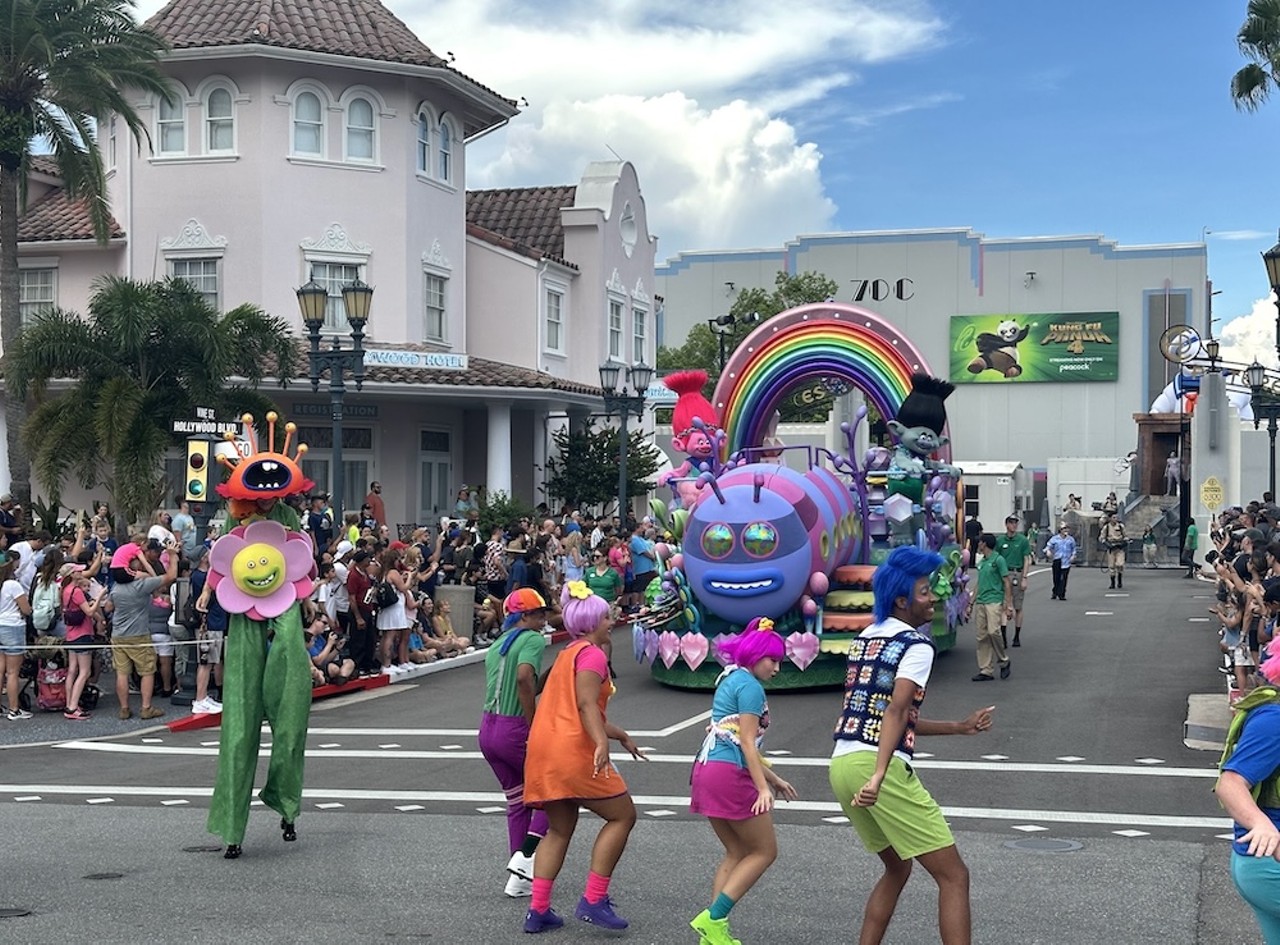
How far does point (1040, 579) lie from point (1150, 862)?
30.4 m

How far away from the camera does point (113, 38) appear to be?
1081 inches

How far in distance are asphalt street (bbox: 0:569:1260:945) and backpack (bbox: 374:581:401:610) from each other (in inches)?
64.8

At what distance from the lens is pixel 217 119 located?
32281mm

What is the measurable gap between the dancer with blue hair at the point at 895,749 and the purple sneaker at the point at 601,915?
4.95 feet

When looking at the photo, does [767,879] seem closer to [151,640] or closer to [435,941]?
[435,941]

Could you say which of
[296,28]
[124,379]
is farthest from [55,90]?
[296,28]

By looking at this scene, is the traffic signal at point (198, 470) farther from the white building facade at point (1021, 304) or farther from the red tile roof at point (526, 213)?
the white building facade at point (1021, 304)

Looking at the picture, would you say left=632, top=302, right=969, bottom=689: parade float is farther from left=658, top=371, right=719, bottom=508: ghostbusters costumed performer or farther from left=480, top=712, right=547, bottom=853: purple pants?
left=480, top=712, right=547, bottom=853: purple pants

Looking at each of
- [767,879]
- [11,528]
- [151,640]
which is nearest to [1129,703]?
[767,879]

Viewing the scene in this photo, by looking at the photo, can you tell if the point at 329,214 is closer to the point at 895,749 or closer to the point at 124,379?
the point at 124,379

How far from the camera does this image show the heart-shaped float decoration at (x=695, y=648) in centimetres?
1817

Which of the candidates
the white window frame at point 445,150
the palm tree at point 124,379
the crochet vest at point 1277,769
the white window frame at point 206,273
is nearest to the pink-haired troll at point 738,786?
the crochet vest at point 1277,769

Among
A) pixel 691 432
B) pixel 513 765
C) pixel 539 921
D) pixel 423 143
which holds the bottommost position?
pixel 539 921

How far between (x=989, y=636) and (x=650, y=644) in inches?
157
